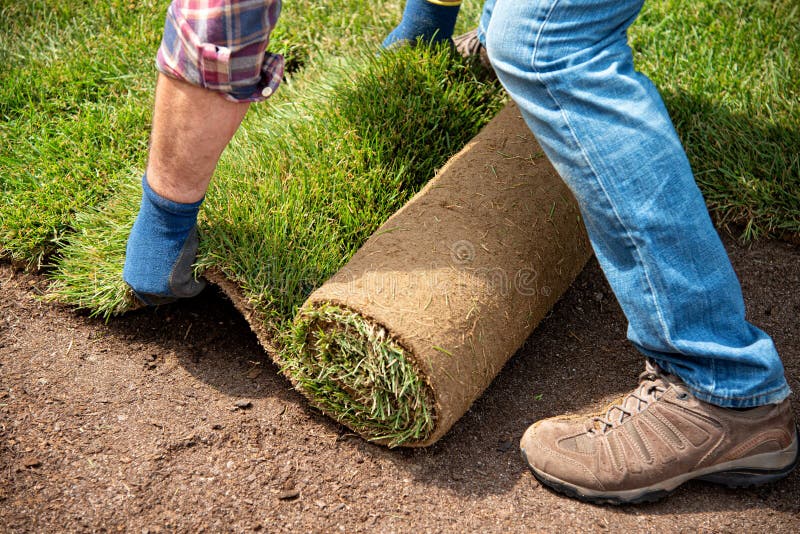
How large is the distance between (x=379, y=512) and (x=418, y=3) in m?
1.77

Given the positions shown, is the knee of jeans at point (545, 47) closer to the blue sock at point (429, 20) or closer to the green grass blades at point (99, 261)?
the blue sock at point (429, 20)

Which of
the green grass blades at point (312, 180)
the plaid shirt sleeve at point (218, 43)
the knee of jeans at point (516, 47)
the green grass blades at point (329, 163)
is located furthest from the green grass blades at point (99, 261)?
the knee of jeans at point (516, 47)

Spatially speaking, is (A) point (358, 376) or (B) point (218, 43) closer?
(B) point (218, 43)

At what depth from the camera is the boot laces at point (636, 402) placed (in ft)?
5.88

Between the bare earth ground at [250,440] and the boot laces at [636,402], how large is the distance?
7.2 inches

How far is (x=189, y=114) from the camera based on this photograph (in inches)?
69.3

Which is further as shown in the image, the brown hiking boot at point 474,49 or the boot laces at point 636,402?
the brown hiking boot at point 474,49

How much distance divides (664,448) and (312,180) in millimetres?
1262

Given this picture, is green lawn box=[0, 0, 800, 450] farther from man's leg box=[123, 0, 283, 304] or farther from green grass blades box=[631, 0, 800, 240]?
man's leg box=[123, 0, 283, 304]

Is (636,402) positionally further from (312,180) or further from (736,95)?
(736,95)

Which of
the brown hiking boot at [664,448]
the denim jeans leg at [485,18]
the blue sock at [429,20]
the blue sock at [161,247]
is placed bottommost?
the blue sock at [161,247]

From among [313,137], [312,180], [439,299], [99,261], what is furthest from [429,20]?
[99,261]

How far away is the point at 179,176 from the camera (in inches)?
73.7

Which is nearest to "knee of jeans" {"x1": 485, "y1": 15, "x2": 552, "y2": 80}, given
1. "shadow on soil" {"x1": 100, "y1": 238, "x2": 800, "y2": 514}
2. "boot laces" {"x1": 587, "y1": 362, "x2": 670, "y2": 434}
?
"boot laces" {"x1": 587, "y1": 362, "x2": 670, "y2": 434}
